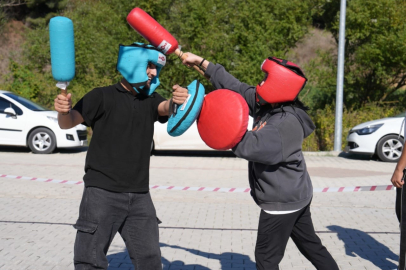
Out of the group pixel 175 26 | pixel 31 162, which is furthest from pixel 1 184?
pixel 175 26

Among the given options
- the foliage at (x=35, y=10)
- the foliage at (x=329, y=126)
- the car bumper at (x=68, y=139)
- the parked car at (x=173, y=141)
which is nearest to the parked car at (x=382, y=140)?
the foliage at (x=329, y=126)

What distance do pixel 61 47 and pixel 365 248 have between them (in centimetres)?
424

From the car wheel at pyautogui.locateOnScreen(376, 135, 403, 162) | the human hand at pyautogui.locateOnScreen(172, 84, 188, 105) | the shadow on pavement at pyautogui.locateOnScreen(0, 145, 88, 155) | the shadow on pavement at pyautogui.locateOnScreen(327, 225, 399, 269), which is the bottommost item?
the shadow on pavement at pyautogui.locateOnScreen(327, 225, 399, 269)

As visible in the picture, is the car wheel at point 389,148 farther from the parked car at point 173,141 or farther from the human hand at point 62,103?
the human hand at point 62,103

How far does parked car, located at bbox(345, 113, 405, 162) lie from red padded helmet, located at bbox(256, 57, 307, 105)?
10550 millimetres

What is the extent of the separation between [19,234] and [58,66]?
3.73 metres

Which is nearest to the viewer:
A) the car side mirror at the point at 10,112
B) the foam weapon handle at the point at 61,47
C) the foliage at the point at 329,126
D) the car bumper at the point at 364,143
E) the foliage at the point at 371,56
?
the foam weapon handle at the point at 61,47

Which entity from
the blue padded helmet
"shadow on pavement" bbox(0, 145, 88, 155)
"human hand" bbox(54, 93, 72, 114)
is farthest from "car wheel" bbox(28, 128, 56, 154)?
"human hand" bbox(54, 93, 72, 114)

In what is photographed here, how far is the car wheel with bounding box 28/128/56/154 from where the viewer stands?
13.9 m

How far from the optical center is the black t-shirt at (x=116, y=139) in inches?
145

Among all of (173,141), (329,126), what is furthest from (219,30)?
(173,141)

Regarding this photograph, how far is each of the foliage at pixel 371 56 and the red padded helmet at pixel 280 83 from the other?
14469 millimetres

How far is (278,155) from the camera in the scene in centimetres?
340

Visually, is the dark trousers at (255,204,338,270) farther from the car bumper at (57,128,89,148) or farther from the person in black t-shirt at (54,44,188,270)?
the car bumper at (57,128,89,148)
